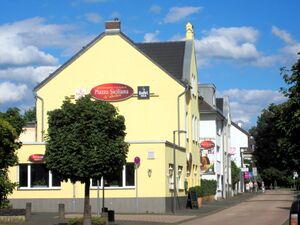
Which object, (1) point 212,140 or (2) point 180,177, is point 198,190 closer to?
(2) point 180,177

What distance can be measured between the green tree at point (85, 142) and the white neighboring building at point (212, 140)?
36095mm

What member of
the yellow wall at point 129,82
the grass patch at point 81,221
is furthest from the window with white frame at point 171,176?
the grass patch at point 81,221

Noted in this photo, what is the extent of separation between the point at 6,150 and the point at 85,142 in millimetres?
4128

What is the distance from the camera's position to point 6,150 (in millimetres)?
18984

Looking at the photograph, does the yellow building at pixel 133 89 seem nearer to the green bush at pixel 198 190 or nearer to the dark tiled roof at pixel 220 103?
the green bush at pixel 198 190

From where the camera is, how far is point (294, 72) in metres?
22.5

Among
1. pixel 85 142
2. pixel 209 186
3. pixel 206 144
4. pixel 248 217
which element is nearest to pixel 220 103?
pixel 206 144

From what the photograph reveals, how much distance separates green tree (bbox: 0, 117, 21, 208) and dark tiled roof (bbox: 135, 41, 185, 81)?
29579mm

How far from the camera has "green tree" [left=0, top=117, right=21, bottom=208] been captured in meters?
18.2

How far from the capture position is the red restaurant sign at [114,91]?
4569 cm

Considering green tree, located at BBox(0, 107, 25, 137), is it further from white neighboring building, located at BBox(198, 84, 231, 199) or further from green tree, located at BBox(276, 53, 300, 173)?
white neighboring building, located at BBox(198, 84, 231, 199)

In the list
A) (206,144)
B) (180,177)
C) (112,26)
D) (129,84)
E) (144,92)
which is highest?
(112,26)

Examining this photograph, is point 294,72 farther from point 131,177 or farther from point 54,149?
point 131,177

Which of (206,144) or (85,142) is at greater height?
(206,144)
